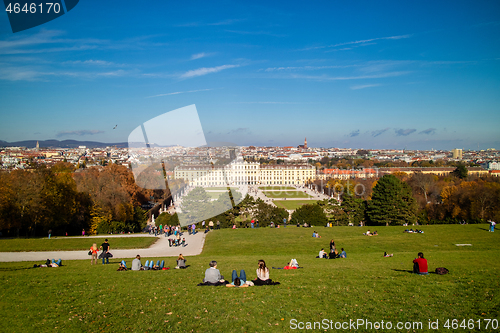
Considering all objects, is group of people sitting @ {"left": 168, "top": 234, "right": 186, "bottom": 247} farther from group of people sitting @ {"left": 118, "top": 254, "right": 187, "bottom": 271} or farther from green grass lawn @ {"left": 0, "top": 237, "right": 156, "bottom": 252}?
group of people sitting @ {"left": 118, "top": 254, "right": 187, "bottom": 271}

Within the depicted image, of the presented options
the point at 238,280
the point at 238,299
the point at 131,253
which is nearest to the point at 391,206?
the point at 131,253

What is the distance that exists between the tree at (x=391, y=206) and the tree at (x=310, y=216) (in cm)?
392

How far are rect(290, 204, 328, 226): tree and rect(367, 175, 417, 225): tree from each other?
3.92 metres

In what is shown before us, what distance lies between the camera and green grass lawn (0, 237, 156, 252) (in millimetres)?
13595

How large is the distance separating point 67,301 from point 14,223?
648 inches

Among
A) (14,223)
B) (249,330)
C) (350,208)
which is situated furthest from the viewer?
(350,208)

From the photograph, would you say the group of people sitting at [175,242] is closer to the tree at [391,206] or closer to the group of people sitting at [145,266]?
the group of people sitting at [145,266]

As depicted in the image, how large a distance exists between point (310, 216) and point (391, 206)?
6.14 m

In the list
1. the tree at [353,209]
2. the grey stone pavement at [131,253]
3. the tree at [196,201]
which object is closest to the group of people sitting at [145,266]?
the grey stone pavement at [131,253]

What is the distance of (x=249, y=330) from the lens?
4.50 meters

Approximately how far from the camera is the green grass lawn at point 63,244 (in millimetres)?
13595

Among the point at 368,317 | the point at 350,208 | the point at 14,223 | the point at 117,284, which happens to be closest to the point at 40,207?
the point at 14,223

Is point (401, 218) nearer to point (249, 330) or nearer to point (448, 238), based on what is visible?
point (448, 238)

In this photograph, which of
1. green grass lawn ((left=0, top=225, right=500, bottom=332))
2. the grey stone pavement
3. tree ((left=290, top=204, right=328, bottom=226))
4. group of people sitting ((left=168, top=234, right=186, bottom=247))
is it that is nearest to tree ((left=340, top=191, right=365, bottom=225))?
tree ((left=290, top=204, right=328, bottom=226))
